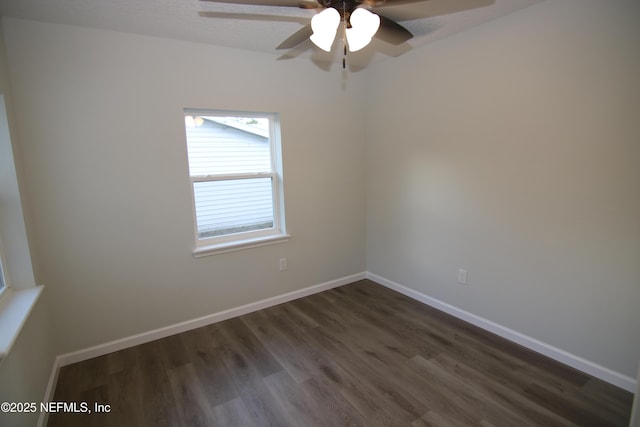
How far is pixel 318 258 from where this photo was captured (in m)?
3.57

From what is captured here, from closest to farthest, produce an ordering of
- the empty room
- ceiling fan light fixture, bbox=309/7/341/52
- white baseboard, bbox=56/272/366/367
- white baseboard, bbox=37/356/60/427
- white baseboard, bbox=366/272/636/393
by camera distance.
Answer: ceiling fan light fixture, bbox=309/7/341/52
white baseboard, bbox=37/356/60/427
the empty room
white baseboard, bbox=366/272/636/393
white baseboard, bbox=56/272/366/367

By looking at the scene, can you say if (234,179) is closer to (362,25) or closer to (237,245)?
(237,245)

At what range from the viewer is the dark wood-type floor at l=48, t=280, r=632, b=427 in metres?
1.87

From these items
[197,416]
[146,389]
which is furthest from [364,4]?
[146,389]

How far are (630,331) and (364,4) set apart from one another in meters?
2.46

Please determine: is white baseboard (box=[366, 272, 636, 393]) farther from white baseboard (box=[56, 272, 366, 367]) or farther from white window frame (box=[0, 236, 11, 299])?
white window frame (box=[0, 236, 11, 299])

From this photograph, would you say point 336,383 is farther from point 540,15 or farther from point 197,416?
point 540,15

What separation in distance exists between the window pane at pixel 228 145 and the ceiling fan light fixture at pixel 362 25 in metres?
1.71

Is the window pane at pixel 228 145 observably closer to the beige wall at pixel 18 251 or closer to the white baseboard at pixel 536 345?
the beige wall at pixel 18 251

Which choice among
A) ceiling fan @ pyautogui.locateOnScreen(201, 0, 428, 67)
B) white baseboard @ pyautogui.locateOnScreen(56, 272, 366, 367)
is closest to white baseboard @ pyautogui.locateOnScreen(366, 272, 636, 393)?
white baseboard @ pyautogui.locateOnScreen(56, 272, 366, 367)

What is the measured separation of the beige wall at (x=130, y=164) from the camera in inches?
85.7

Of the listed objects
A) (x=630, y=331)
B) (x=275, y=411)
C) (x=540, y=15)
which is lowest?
(x=275, y=411)

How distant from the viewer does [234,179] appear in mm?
3021

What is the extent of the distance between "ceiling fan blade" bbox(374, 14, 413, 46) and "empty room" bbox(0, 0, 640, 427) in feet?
0.06
